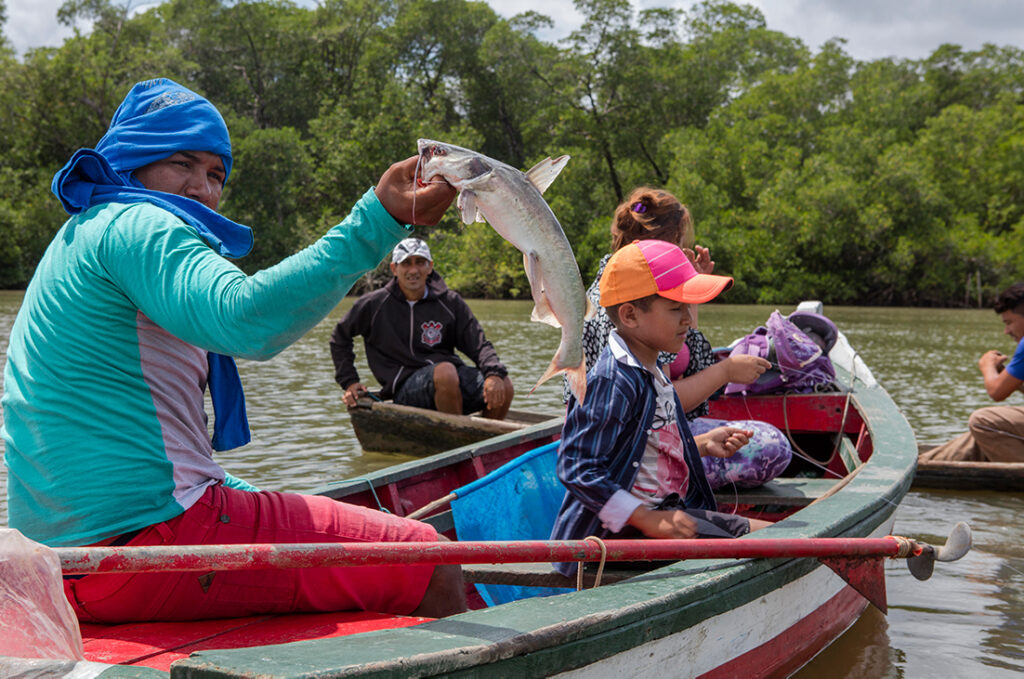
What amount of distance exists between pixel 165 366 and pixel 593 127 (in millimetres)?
40769

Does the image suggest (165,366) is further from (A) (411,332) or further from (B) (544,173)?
(A) (411,332)

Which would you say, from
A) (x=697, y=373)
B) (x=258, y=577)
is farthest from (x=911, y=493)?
(x=258, y=577)

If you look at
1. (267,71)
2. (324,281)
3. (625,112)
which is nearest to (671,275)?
(324,281)

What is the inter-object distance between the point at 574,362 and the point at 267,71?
4918 cm

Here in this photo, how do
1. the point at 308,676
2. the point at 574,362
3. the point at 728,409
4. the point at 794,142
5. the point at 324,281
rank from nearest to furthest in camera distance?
the point at 308,676 < the point at 324,281 < the point at 574,362 < the point at 728,409 < the point at 794,142

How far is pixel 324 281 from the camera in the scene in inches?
61.6

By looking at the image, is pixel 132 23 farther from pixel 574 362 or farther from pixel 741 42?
pixel 574 362

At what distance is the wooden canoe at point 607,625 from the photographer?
156 centimetres

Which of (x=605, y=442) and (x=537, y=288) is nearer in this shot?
(x=537, y=288)

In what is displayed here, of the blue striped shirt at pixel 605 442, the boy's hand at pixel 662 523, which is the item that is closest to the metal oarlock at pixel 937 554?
the boy's hand at pixel 662 523

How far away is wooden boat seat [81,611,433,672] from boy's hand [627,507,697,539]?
0.85 metres

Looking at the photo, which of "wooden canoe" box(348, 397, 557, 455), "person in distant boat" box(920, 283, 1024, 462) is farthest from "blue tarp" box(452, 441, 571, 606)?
"person in distant boat" box(920, 283, 1024, 462)

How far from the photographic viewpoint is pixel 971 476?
6.01 metres

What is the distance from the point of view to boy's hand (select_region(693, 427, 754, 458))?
304cm
